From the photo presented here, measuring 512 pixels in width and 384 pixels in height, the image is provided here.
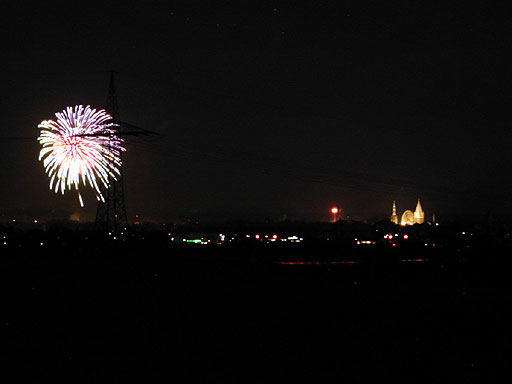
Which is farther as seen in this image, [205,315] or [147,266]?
[147,266]

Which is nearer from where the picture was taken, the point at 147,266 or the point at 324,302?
the point at 324,302

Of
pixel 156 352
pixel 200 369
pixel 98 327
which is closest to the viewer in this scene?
pixel 200 369

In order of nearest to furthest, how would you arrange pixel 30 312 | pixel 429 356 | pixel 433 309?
1. pixel 429 356
2. pixel 30 312
3. pixel 433 309

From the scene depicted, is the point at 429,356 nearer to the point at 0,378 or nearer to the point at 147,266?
the point at 0,378

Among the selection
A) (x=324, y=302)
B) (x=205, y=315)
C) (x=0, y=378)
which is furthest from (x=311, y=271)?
(x=0, y=378)

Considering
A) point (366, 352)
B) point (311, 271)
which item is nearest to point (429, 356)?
point (366, 352)

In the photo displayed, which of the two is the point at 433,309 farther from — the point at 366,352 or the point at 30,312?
the point at 30,312
